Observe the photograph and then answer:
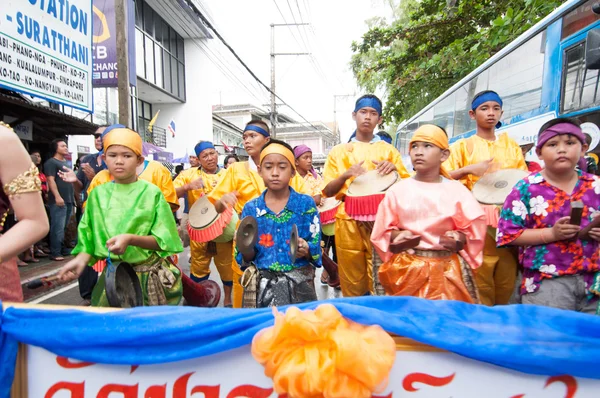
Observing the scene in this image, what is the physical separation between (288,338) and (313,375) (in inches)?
5.1

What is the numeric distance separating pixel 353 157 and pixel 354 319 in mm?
2786

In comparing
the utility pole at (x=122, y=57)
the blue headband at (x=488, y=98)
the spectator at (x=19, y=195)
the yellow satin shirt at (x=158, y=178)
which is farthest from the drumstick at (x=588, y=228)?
the utility pole at (x=122, y=57)

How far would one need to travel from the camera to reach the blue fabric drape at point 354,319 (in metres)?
1.33

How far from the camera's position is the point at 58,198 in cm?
730

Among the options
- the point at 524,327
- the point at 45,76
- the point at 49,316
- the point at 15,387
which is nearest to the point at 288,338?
the point at 524,327

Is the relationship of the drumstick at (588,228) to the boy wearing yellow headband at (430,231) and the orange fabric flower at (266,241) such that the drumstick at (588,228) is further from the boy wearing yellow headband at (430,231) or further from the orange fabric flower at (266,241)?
the orange fabric flower at (266,241)

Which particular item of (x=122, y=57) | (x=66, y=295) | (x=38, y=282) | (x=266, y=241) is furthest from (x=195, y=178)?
(x=38, y=282)

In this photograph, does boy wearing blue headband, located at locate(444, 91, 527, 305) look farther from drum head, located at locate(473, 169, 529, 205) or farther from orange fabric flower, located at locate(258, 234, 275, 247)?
orange fabric flower, located at locate(258, 234, 275, 247)

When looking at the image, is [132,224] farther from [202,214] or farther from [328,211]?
[328,211]

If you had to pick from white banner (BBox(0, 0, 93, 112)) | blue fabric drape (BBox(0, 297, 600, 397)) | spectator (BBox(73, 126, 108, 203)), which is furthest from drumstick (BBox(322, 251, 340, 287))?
white banner (BBox(0, 0, 93, 112))

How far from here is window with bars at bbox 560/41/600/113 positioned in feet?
16.6

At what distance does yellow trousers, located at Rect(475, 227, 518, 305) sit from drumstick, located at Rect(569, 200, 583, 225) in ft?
3.88

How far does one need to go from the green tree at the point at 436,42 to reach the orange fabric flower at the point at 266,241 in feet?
24.2

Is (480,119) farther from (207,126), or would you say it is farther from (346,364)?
(207,126)
